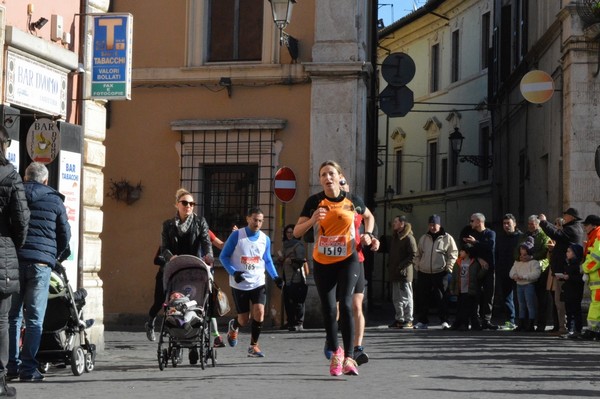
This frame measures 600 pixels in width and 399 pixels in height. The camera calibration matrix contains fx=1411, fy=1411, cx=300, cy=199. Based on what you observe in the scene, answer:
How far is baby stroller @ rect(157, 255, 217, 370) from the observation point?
13.9 meters

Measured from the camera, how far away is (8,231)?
1073 cm

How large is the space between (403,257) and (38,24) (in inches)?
367

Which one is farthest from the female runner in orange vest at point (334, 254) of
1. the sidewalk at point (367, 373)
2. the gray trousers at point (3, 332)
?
the gray trousers at point (3, 332)

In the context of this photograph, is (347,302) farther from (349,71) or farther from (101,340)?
(349,71)

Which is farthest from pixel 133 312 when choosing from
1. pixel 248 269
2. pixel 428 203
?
pixel 428 203

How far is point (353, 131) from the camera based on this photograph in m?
23.6

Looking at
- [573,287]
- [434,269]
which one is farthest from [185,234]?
[434,269]

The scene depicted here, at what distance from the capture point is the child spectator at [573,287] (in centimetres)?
2039

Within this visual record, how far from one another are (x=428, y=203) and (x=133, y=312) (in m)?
23.0

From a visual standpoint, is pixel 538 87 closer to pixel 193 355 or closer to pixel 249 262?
pixel 249 262

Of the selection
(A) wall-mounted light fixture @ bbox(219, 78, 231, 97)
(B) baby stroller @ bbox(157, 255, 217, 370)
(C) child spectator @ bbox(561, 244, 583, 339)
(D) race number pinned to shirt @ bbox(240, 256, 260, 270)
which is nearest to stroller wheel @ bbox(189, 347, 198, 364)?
(B) baby stroller @ bbox(157, 255, 217, 370)

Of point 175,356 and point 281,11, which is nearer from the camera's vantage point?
point 175,356

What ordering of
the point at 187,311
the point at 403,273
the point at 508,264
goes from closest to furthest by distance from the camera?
the point at 187,311
the point at 403,273
the point at 508,264

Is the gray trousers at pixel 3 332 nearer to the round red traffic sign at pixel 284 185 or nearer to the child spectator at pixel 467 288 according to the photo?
the round red traffic sign at pixel 284 185
